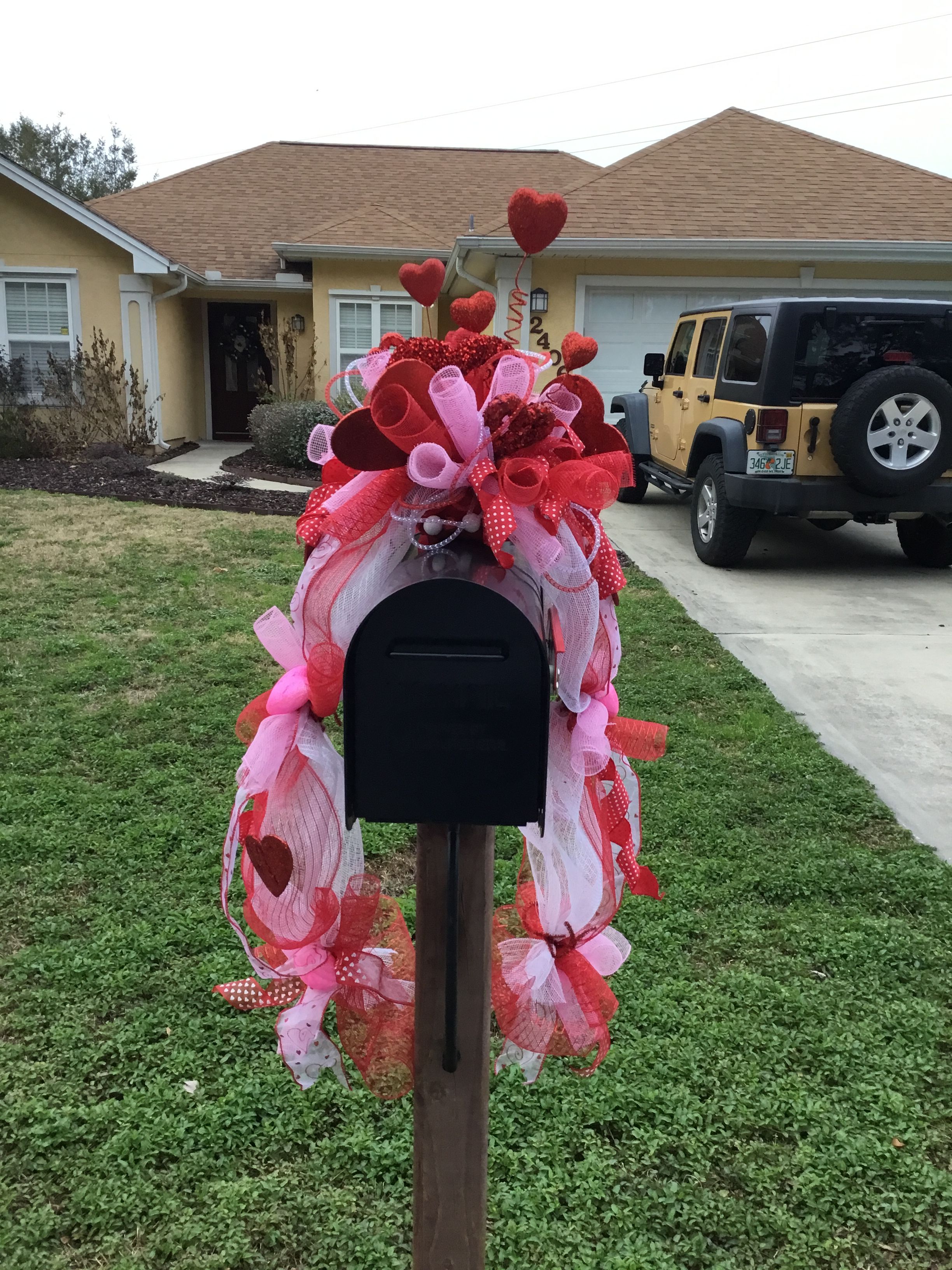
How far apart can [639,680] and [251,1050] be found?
3172 mm

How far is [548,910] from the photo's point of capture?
1.76 m

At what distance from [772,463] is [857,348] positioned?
3.30ft

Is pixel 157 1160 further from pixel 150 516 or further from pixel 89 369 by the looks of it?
pixel 89 369

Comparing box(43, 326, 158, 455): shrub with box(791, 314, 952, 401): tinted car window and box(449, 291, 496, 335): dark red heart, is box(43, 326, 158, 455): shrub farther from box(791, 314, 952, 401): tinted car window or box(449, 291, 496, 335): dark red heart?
box(449, 291, 496, 335): dark red heart

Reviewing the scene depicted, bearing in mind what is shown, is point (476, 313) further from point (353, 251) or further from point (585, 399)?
point (353, 251)

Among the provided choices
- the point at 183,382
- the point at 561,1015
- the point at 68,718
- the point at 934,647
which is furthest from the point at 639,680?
the point at 183,382

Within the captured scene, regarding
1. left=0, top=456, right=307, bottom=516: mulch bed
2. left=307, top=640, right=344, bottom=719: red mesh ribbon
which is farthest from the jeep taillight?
left=307, top=640, right=344, bottom=719: red mesh ribbon

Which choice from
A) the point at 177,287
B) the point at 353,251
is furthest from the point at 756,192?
the point at 177,287

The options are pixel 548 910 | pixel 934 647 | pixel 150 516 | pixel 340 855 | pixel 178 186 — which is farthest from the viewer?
pixel 178 186

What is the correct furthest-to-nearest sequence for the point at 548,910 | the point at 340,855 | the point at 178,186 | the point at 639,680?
the point at 178,186, the point at 639,680, the point at 548,910, the point at 340,855

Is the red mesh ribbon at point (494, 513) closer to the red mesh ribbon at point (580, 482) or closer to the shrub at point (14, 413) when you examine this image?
the red mesh ribbon at point (580, 482)

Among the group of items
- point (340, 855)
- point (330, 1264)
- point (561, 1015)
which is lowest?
point (330, 1264)

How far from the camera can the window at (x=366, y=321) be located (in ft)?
49.5

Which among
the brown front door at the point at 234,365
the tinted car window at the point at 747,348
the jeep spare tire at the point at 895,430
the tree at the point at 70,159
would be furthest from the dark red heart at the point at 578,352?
the tree at the point at 70,159
